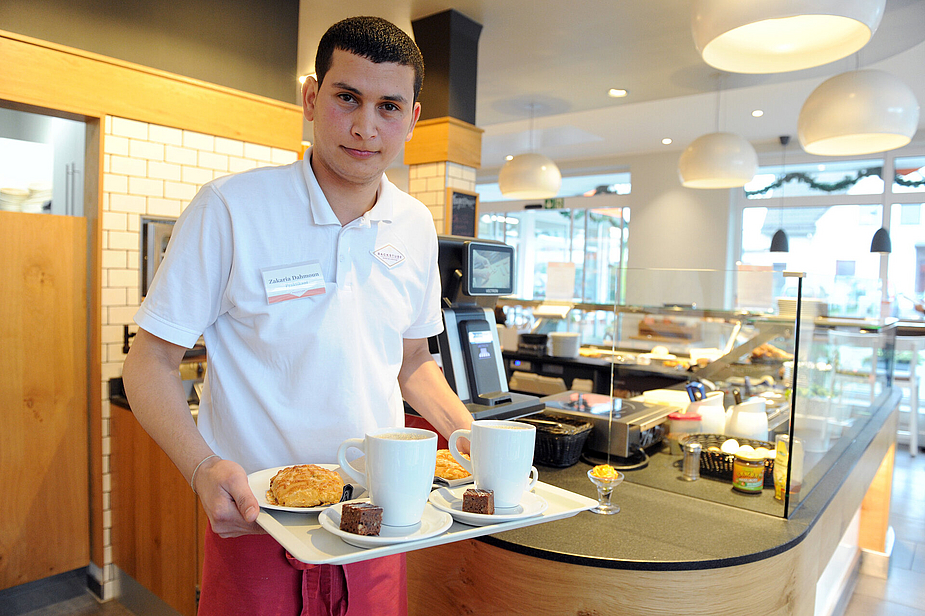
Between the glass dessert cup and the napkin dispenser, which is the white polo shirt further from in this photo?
the napkin dispenser

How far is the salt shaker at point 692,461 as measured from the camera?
1.89 meters

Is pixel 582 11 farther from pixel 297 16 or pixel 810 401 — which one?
pixel 810 401

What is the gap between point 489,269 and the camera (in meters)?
1.91

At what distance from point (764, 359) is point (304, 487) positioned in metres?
1.81

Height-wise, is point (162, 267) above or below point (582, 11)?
below

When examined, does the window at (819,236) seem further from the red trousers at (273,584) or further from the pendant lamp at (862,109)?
the red trousers at (273,584)

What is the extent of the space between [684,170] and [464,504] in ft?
13.7

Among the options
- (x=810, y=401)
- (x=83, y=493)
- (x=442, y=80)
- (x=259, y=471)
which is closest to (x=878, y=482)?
(x=810, y=401)

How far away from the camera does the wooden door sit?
2.77 m

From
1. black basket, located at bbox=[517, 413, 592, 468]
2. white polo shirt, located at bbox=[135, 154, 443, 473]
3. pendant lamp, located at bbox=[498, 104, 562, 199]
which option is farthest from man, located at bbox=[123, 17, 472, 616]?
pendant lamp, located at bbox=[498, 104, 562, 199]

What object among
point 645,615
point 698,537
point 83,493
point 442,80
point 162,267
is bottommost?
point 83,493

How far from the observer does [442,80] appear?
3875 mm

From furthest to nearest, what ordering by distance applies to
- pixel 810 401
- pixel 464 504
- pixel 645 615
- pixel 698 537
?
pixel 810 401 → pixel 698 537 → pixel 645 615 → pixel 464 504

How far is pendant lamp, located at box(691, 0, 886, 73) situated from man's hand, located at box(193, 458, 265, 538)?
174 centimetres
